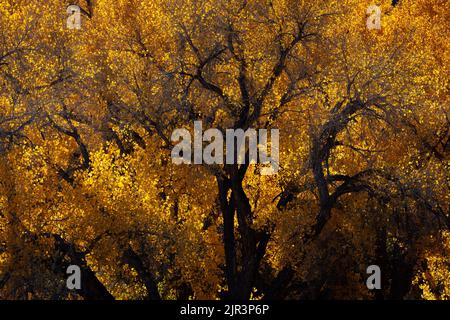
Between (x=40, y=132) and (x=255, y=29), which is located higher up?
(x=255, y=29)

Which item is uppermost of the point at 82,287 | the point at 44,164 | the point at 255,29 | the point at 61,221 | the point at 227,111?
the point at 255,29

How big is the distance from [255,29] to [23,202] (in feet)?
32.8

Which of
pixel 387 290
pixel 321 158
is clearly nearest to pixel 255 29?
pixel 321 158

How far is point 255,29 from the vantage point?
1231 inches

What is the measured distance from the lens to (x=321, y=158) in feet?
97.1

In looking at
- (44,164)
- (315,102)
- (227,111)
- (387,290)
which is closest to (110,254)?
(44,164)

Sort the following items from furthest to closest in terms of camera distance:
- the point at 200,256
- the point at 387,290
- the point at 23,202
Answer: the point at 387,290 → the point at 200,256 → the point at 23,202

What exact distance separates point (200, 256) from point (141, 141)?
20.3 feet

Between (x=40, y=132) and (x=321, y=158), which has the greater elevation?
(x=40, y=132)

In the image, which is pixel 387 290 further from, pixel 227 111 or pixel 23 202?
pixel 23 202

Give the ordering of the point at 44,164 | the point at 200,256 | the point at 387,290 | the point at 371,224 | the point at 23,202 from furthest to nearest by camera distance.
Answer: the point at 387,290
the point at 371,224
the point at 200,256
the point at 44,164
the point at 23,202

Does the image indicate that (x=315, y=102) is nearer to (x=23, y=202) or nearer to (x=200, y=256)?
(x=200, y=256)

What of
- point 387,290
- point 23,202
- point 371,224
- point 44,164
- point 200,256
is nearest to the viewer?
point 23,202

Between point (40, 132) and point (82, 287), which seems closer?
point (82, 287)
